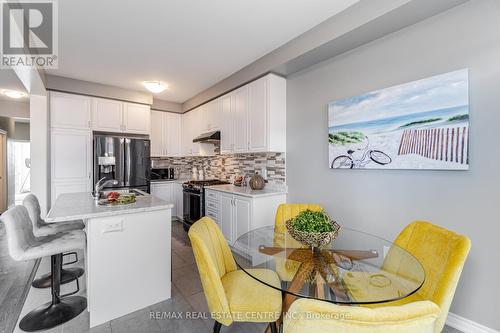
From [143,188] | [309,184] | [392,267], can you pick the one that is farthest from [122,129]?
[392,267]

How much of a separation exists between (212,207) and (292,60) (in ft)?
8.10

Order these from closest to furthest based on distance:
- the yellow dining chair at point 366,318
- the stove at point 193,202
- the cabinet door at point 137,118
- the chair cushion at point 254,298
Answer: the yellow dining chair at point 366,318 < the chair cushion at point 254,298 < the stove at point 193,202 < the cabinet door at point 137,118

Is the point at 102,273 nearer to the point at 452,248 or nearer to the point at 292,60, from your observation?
the point at 452,248

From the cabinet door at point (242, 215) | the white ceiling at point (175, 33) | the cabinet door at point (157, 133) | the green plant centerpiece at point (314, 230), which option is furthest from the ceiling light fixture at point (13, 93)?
the green plant centerpiece at point (314, 230)

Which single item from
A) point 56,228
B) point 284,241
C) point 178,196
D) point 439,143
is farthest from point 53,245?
point 178,196

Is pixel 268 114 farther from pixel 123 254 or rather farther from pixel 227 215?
pixel 123 254

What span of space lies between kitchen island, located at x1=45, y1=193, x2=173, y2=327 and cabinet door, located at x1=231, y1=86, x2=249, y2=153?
1740mm

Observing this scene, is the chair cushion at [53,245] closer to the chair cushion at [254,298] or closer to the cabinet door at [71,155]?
the chair cushion at [254,298]

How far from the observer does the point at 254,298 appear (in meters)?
1.48

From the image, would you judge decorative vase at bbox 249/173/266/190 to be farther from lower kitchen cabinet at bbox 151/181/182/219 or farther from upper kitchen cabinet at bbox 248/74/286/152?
lower kitchen cabinet at bbox 151/181/182/219

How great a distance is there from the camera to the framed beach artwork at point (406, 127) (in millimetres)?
1801

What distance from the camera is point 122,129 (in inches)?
178

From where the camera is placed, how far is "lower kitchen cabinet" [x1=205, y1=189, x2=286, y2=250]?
310 cm

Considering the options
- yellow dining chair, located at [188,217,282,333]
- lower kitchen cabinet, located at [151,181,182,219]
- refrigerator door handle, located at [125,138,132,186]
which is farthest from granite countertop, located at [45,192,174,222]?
lower kitchen cabinet, located at [151,181,182,219]
